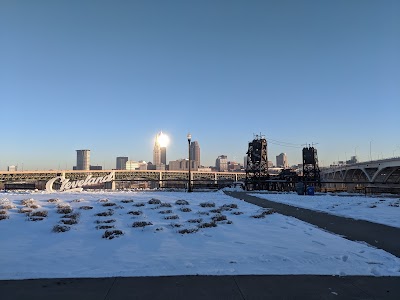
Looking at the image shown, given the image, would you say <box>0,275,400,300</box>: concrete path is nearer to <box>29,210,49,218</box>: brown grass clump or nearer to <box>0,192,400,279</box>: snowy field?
<box>0,192,400,279</box>: snowy field

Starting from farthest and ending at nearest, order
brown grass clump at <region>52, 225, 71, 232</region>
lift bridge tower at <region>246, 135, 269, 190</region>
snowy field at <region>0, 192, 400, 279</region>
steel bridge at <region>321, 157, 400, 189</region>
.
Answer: steel bridge at <region>321, 157, 400, 189</region> → lift bridge tower at <region>246, 135, 269, 190</region> → brown grass clump at <region>52, 225, 71, 232</region> → snowy field at <region>0, 192, 400, 279</region>

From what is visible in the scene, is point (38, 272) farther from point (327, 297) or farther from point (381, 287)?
point (381, 287)

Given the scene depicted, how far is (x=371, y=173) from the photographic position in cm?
10938

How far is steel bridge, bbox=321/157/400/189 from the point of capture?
271 ft

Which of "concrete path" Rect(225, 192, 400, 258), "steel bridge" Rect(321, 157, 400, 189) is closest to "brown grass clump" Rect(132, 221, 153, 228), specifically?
"concrete path" Rect(225, 192, 400, 258)

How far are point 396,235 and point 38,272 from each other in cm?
918

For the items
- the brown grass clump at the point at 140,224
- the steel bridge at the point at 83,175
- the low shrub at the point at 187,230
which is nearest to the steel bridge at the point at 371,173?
the steel bridge at the point at 83,175

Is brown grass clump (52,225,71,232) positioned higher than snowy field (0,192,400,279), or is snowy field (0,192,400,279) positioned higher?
brown grass clump (52,225,71,232)

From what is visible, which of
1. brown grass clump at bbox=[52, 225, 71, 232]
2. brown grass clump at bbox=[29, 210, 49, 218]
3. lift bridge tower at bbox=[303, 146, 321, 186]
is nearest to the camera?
brown grass clump at bbox=[52, 225, 71, 232]

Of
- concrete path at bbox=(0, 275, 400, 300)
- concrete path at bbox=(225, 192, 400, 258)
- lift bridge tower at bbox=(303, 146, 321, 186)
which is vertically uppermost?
lift bridge tower at bbox=(303, 146, 321, 186)

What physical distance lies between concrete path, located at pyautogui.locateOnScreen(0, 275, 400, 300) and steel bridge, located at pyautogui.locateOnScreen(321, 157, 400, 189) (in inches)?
2122

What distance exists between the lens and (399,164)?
79.6 metres

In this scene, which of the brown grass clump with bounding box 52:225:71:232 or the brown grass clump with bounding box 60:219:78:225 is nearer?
the brown grass clump with bounding box 52:225:71:232

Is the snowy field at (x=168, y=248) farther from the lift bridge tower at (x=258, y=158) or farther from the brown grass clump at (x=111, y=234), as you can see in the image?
the lift bridge tower at (x=258, y=158)
